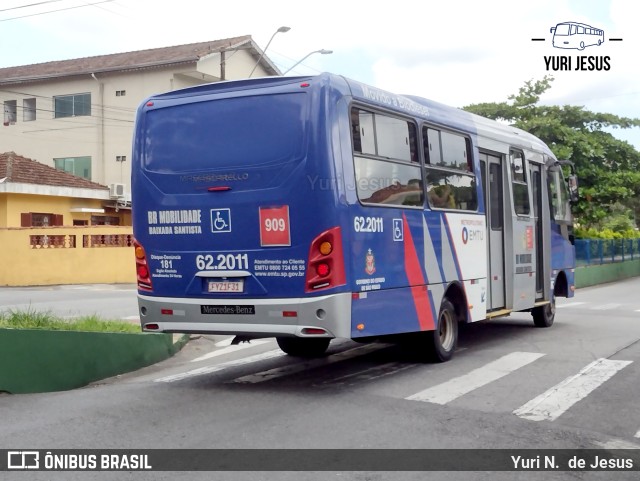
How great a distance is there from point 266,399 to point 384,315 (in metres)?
1.62

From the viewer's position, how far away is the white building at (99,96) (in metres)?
38.4

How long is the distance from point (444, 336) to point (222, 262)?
3411 millimetres

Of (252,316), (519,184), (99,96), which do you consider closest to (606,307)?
(519,184)

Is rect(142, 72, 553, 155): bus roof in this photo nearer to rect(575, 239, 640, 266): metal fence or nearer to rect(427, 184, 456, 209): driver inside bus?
rect(427, 184, 456, 209): driver inside bus

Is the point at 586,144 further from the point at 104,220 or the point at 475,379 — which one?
the point at 475,379

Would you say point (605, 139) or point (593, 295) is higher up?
point (605, 139)

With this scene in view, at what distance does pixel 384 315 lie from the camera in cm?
867

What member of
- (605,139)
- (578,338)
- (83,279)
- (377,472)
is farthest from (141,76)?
(377,472)

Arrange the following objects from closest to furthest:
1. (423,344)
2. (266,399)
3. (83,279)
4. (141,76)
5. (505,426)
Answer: (505,426) → (266,399) → (423,344) → (83,279) → (141,76)

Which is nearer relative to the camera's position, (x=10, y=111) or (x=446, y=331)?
(x=446, y=331)

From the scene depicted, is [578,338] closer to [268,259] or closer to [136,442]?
[268,259]

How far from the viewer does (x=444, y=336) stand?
1036 cm

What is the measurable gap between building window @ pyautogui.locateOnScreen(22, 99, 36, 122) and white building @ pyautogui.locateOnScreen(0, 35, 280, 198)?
0.05 m

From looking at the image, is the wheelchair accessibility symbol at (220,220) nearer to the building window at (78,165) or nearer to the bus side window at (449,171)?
the bus side window at (449,171)
